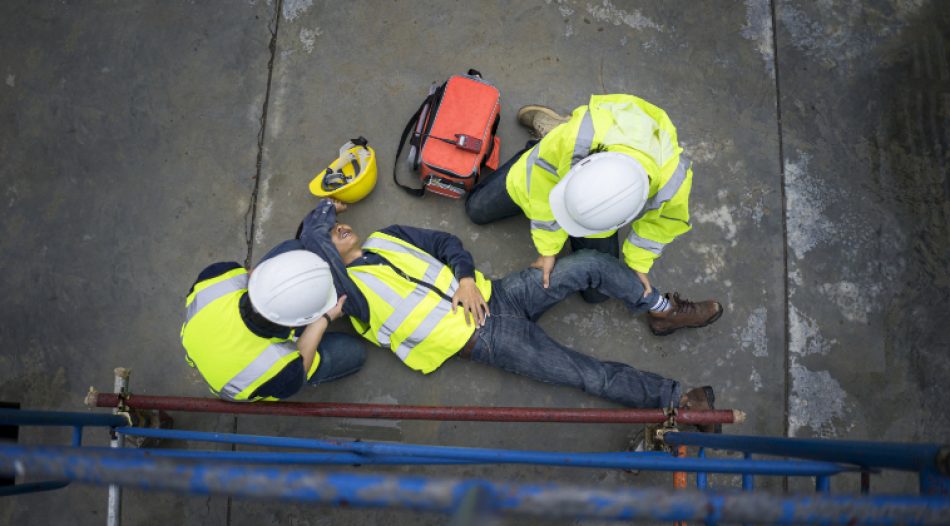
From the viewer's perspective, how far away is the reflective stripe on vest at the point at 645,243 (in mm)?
3186

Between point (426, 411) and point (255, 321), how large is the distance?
2.76 ft

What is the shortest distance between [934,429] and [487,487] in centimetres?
360

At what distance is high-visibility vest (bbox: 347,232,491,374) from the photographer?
3.17 meters

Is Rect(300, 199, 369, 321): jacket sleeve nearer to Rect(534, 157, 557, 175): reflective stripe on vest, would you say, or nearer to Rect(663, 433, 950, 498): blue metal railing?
Rect(534, 157, 557, 175): reflective stripe on vest

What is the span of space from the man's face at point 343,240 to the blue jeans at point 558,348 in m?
0.81

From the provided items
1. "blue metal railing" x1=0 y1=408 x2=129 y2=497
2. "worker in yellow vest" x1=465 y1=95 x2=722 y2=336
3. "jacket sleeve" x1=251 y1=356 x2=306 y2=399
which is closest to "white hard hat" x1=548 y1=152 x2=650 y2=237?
"worker in yellow vest" x1=465 y1=95 x2=722 y2=336

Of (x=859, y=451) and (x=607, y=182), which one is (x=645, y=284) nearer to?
(x=607, y=182)

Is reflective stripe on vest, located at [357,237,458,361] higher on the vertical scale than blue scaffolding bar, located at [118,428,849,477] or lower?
higher

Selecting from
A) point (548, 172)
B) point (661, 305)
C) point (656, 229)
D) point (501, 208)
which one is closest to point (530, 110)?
point (501, 208)

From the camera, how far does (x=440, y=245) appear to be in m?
3.37

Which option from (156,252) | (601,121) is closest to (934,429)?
(601,121)

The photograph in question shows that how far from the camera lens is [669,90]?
3885 millimetres

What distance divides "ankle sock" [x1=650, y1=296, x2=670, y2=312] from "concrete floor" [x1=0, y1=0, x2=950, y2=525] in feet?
0.79

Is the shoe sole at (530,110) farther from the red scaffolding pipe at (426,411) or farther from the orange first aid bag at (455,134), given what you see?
the red scaffolding pipe at (426,411)
